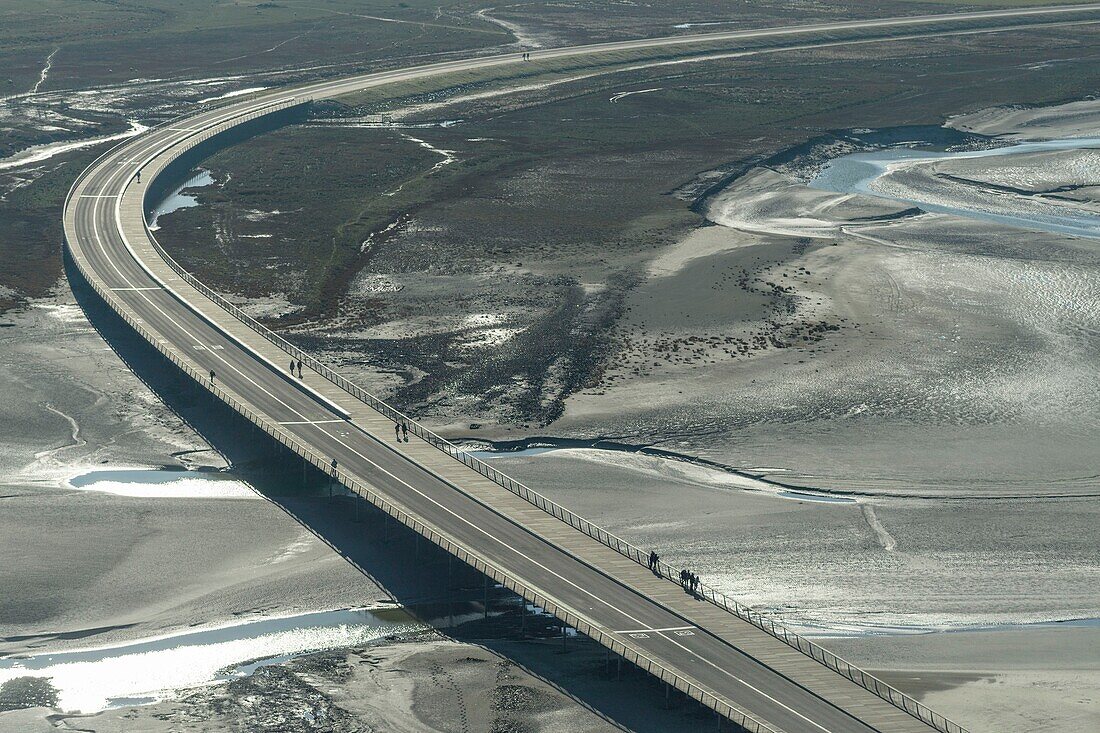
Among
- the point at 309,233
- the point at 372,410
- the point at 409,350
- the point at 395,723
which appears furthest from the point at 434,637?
the point at 309,233

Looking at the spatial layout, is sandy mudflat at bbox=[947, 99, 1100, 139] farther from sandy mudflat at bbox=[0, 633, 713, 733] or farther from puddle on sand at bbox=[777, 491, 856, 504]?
sandy mudflat at bbox=[0, 633, 713, 733]

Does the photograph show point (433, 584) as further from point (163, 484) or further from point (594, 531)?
point (163, 484)

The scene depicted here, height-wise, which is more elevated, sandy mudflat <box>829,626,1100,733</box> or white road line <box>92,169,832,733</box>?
white road line <box>92,169,832,733</box>

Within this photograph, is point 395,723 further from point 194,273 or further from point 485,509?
point 194,273

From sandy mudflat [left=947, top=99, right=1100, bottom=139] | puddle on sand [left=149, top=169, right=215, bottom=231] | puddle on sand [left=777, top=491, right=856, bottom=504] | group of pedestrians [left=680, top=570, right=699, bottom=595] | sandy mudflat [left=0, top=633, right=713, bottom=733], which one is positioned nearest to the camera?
sandy mudflat [left=0, top=633, right=713, bottom=733]

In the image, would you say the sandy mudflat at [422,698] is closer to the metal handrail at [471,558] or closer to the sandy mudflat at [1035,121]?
the metal handrail at [471,558]

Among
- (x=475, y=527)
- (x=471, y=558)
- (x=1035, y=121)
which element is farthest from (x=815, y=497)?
(x=1035, y=121)

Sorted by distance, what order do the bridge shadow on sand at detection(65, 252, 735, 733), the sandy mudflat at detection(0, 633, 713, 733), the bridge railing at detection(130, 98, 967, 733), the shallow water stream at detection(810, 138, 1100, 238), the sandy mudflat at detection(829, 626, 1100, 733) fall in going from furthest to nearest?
the shallow water stream at detection(810, 138, 1100, 238), the bridge shadow on sand at detection(65, 252, 735, 733), the sandy mudflat at detection(829, 626, 1100, 733), the sandy mudflat at detection(0, 633, 713, 733), the bridge railing at detection(130, 98, 967, 733)

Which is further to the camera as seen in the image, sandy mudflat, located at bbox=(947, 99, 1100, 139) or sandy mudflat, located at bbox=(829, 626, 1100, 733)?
sandy mudflat, located at bbox=(947, 99, 1100, 139)

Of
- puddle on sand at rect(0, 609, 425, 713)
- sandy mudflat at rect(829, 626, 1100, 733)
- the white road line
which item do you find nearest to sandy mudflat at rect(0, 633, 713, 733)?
puddle on sand at rect(0, 609, 425, 713)
